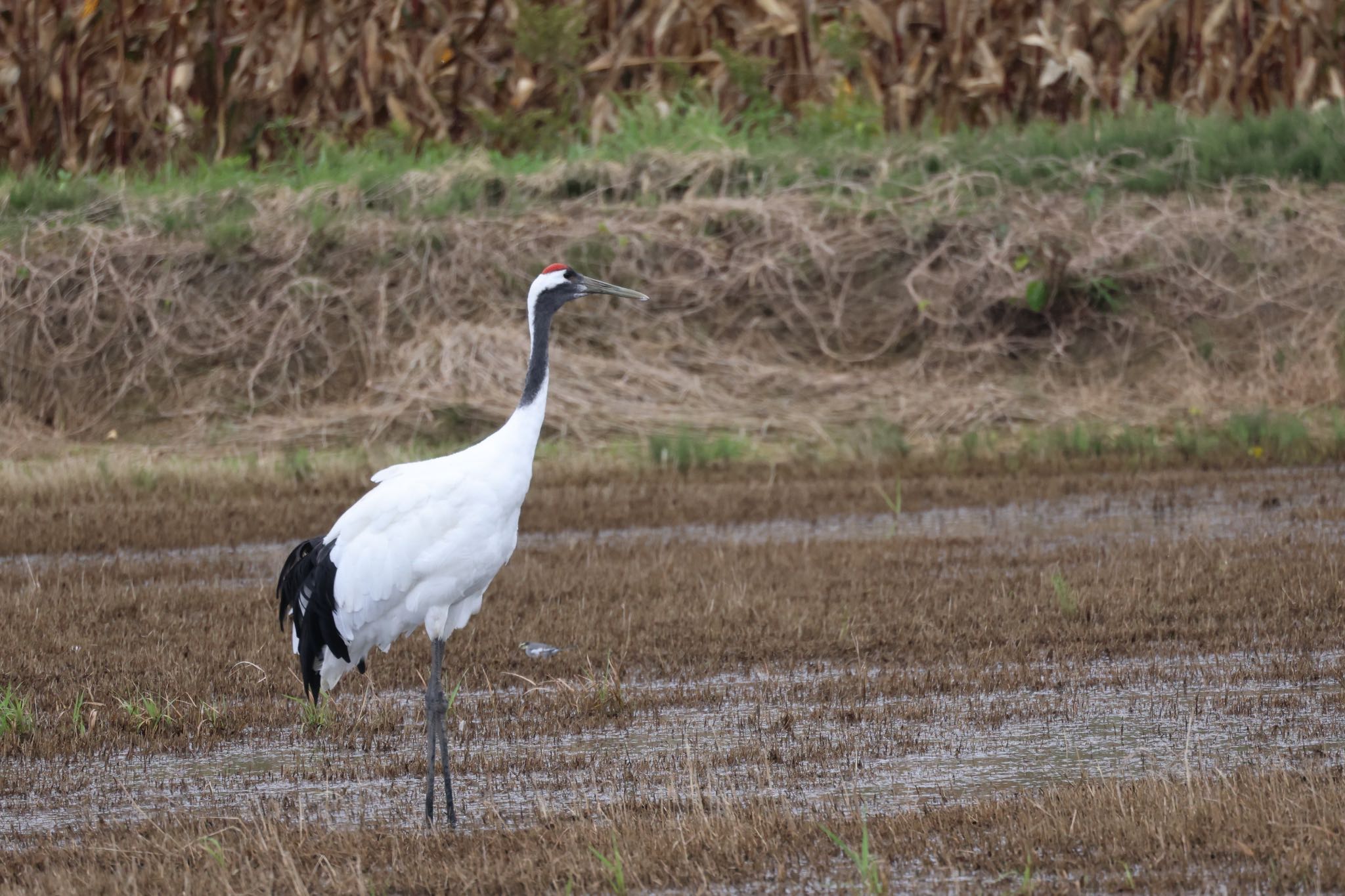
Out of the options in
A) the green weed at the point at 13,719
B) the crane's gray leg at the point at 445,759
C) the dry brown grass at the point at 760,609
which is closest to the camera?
the crane's gray leg at the point at 445,759

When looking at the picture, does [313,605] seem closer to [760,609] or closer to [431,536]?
[431,536]

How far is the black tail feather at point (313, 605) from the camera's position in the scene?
6.61m

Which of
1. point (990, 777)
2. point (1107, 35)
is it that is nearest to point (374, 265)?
point (1107, 35)

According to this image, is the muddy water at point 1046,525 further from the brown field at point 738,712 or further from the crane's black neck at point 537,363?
the crane's black neck at point 537,363

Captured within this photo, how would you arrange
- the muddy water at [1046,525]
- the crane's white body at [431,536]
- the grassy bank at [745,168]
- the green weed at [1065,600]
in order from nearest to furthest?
the crane's white body at [431,536] < the green weed at [1065,600] < the muddy water at [1046,525] < the grassy bank at [745,168]

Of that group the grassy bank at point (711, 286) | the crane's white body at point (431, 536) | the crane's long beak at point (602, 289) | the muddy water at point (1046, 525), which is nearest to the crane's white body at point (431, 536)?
the crane's white body at point (431, 536)

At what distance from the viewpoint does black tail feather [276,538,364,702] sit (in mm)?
6613

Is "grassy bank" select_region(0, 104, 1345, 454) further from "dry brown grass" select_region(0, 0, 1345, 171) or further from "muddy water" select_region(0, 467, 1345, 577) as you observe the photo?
"muddy water" select_region(0, 467, 1345, 577)

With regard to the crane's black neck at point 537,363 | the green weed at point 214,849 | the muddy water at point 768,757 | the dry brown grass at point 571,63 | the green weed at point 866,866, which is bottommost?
the dry brown grass at point 571,63

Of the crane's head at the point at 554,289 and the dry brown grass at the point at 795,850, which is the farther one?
the crane's head at the point at 554,289

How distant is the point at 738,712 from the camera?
7082 mm

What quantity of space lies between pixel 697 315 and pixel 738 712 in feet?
33.2

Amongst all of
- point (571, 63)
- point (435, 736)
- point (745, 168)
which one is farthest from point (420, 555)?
point (571, 63)

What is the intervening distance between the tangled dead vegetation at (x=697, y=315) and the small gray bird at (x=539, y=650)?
22.2 ft
